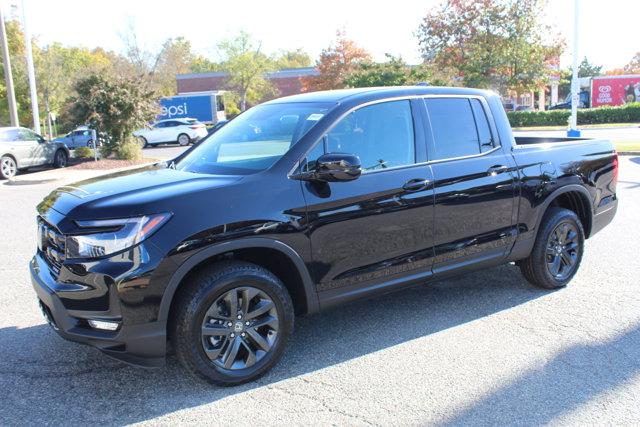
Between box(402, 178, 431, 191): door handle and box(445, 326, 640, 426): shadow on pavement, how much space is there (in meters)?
1.49

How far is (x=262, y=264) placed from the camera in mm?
3812

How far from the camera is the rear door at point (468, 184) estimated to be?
4.38 m

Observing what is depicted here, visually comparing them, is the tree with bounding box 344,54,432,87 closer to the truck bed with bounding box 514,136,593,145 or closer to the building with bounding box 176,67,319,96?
the building with bounding box 176,67,319,96

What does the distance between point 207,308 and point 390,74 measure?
105 ft

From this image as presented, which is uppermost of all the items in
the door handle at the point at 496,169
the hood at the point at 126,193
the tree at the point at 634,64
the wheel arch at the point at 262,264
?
the tree at the point at 634,64

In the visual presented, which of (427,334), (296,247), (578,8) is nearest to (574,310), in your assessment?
(427,334)

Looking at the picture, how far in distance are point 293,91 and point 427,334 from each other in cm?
5651

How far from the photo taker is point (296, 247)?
3652 millimetres

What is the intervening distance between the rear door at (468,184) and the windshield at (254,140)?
1.04 m

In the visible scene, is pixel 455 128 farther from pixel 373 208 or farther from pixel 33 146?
pixel 33 146

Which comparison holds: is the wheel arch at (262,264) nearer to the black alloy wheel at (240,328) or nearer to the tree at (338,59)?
the black alloy wheel at (240,328)

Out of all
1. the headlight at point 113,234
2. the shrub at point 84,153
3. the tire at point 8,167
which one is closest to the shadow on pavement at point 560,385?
the headlight at point 113,234

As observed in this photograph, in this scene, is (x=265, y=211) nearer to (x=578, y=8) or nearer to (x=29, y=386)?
(x=29, y=386)

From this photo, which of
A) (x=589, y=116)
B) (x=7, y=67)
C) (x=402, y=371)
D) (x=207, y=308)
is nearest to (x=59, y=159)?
(x=7, y=67)
